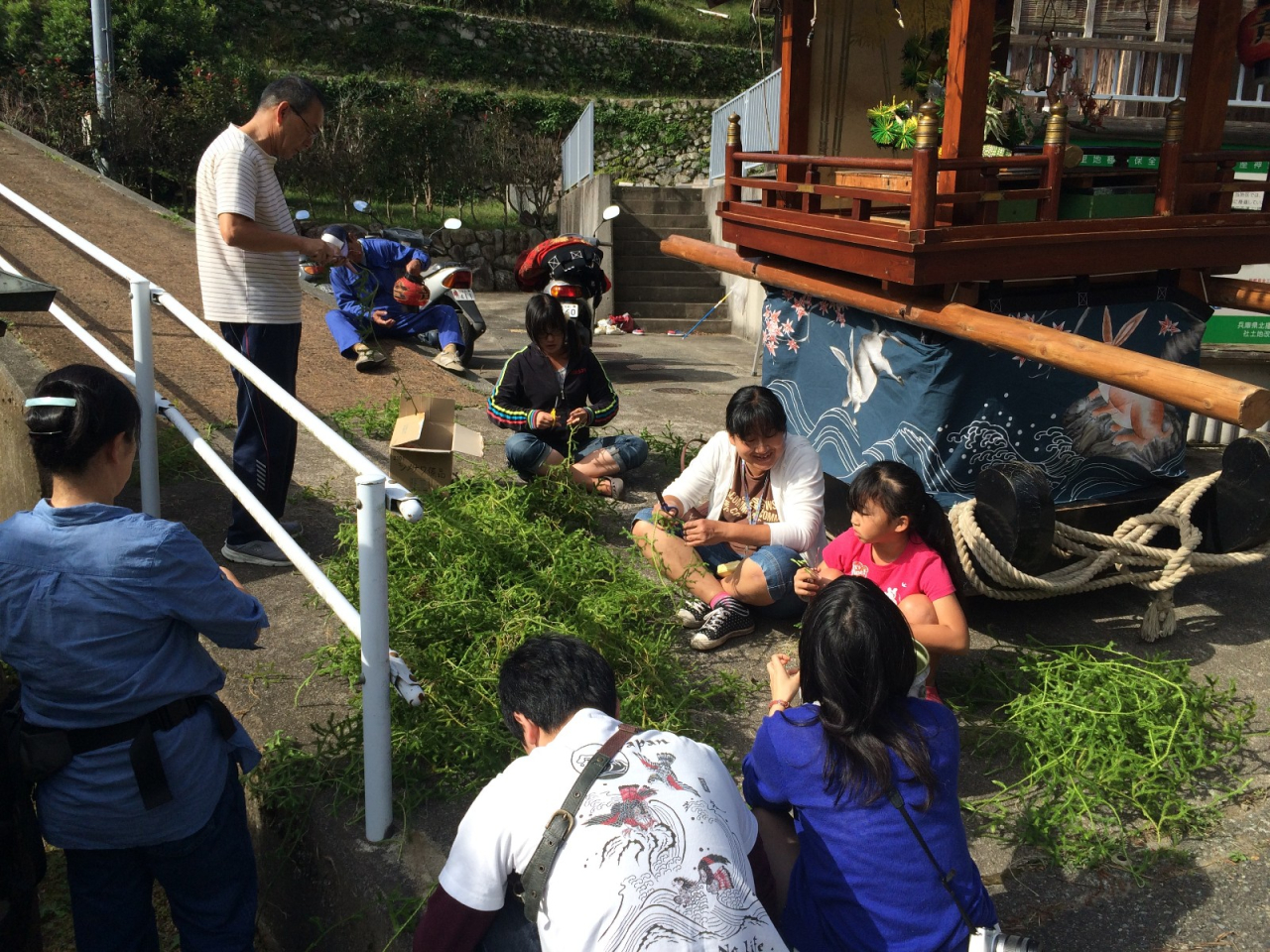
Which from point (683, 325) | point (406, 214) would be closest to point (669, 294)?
point (683, 325)

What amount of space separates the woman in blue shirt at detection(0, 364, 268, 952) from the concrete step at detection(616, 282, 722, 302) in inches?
449

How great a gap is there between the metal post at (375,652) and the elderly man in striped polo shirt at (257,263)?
64.8 inches

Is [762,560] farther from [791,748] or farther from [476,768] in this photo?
[791,748]

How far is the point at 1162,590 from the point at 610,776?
282 cm

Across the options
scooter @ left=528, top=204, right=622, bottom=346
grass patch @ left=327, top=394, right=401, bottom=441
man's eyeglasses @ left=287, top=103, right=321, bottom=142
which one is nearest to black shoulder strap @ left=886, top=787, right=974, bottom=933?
man's eyeglasses @ left=287, top=103, right=321, bottom=142

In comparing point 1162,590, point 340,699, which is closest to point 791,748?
point 340,699

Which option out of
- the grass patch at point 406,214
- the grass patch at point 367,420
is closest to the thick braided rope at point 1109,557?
the grass patch at point 367,420

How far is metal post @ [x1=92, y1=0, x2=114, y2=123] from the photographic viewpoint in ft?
43.6

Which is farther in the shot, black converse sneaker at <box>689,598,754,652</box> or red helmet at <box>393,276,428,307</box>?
→ red helmet at <box>393,276,428,307</box>

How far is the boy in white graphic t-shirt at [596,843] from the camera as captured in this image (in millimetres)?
1726

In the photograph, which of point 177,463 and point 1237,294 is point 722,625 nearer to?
point 1237,294

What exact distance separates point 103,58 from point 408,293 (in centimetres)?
875

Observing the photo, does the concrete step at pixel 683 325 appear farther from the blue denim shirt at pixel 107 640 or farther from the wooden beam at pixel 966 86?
the blue denim shirt at pixel 107 640

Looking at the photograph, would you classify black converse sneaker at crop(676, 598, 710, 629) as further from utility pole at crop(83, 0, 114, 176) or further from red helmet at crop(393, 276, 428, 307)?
utility pole at crop(83, 0, 114, 176)
